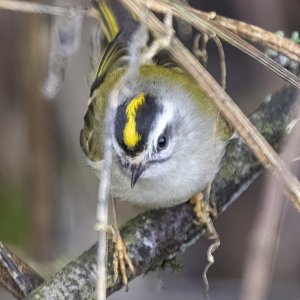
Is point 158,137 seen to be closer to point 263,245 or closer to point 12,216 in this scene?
point 263,245

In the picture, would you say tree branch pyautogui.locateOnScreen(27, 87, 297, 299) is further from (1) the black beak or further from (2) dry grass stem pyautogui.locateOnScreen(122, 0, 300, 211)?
(2) dry grass stem pyautogui.locateOnScreen(122, 0, 300, 211)

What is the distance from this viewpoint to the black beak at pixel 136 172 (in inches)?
90.8

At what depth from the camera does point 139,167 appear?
231 cm

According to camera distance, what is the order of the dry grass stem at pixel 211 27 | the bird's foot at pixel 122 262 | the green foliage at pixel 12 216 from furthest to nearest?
the green foliage at pixel 12 216 → the bird's foot at pixel 122 262 → the dry grass stem at pixel 211 27

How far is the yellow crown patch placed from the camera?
7.19 ft

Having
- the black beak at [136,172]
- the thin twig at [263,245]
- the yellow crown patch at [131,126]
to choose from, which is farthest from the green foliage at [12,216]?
the thin twig at [263,245]

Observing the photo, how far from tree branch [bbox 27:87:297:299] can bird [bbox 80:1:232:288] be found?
2.3 inches

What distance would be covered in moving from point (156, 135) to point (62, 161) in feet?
4.67

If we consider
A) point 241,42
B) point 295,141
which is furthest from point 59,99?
point 295,141

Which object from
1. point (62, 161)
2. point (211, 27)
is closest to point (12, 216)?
point (62, 161)

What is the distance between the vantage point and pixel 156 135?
2297 millimetres

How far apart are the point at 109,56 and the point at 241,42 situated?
1006 mm

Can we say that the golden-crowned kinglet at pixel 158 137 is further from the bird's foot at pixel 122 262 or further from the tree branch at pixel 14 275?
the tree branch at pixel 14 275

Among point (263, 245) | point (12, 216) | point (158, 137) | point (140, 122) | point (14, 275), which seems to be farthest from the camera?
point (12, 216)
